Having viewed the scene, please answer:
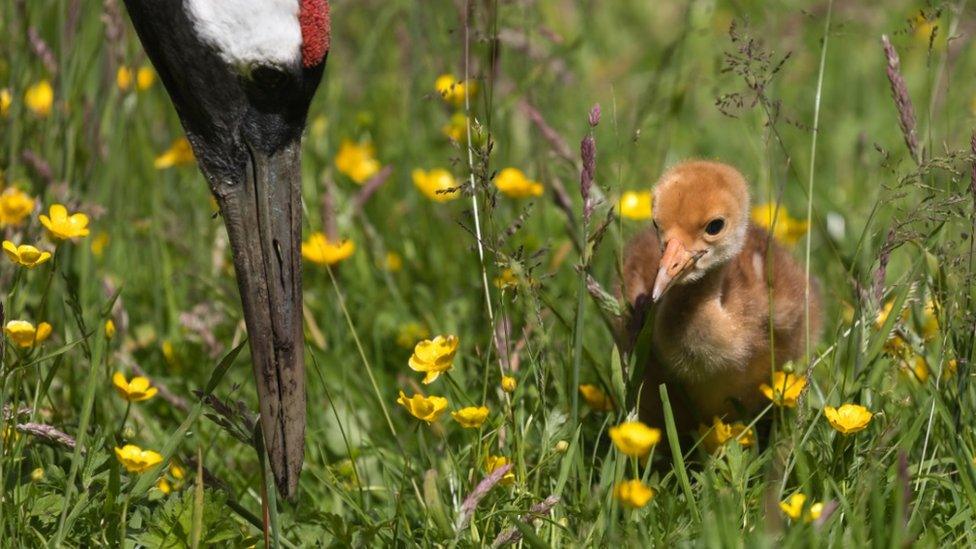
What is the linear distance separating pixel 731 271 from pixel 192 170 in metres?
2.22

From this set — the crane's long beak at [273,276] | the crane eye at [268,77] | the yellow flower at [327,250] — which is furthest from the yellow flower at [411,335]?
the crane eye at [268,77]

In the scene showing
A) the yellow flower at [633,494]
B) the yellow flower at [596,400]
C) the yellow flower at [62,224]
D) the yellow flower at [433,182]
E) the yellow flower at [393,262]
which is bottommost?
the yellow flower at [393,262]

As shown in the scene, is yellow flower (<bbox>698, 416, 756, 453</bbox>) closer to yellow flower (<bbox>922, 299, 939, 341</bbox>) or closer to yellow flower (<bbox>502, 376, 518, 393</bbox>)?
yellow flower (<bbox>502, 376, 518, 393</bbox>)

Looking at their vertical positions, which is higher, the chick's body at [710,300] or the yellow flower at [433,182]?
the chick's body at [710,300]

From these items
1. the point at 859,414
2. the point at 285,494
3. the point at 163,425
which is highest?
the point at 859,414

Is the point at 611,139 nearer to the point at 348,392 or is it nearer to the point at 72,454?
the point at 348,392

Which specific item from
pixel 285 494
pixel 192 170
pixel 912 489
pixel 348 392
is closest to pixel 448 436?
pixel 348 392

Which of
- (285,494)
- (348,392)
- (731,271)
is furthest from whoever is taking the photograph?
(348,392)

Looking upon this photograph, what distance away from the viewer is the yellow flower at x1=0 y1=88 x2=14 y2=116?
152 inches

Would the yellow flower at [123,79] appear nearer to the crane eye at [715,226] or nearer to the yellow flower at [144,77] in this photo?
the yellow flower at [144,77]

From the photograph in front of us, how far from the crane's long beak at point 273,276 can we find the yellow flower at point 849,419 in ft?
3.67

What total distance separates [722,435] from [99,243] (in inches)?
84.9

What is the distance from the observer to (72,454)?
112 inches

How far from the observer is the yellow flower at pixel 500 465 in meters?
2.79
